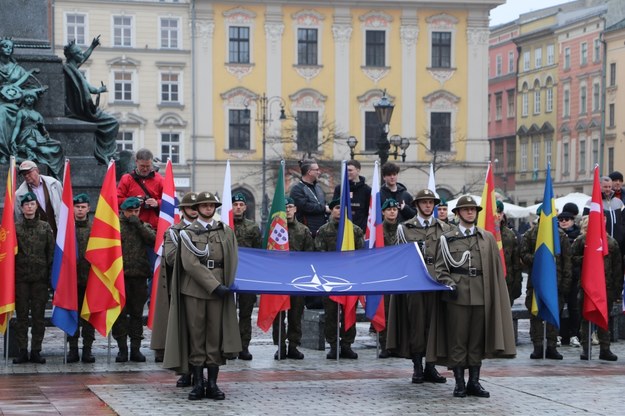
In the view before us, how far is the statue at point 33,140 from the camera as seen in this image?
1845cm

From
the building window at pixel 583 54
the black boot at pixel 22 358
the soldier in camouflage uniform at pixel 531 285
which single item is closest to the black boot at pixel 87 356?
the black boot at pixel 22 358

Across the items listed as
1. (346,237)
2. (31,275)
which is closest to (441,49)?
(346,237)

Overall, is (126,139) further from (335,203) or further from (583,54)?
(335,203)

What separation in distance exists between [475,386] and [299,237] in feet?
13.4

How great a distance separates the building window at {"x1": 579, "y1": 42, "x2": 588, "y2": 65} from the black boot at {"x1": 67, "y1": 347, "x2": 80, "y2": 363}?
68.6 m

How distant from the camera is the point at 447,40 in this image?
71000 millimetres

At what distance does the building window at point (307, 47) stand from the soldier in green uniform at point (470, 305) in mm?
57376

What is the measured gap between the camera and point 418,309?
44.6ft

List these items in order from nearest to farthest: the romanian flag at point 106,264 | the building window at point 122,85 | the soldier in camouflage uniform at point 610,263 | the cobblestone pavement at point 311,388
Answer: the cobblestone pavement at point 311,388 < the romanian flag at point 106,264 < the soldier in camouflage uniform at point 610,263 < the building window at point 122,85

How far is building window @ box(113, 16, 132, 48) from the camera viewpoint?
68938mm

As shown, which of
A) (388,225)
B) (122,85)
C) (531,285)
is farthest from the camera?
(122,85)

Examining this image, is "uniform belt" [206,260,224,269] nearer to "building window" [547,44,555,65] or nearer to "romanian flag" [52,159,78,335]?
"romanian flag" [52,159,78,335]

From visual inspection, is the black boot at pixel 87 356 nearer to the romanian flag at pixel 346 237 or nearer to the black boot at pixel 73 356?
the black boot at pixel 73 356

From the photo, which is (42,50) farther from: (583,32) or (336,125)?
(583,32)
